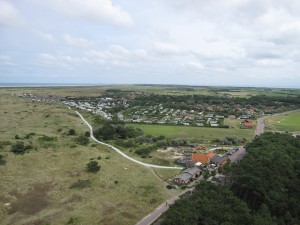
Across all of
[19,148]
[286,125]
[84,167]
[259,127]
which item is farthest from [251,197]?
[286,125]

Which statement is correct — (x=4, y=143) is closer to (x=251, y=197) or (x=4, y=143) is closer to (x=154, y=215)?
(x=154, y=215)

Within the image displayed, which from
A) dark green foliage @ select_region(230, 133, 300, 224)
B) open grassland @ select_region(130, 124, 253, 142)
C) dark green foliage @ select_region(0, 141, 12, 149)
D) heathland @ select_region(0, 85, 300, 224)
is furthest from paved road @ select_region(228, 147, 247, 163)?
dark green foliage @ select_region(0, 141, 12, 149)

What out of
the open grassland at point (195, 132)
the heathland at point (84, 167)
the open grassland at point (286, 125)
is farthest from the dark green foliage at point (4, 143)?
the open grassland at point (286, 125)

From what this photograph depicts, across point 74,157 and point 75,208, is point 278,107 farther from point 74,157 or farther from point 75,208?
point 75,208

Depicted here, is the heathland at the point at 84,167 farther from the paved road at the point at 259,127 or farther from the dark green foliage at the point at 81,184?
the paved road at the point at 259,127

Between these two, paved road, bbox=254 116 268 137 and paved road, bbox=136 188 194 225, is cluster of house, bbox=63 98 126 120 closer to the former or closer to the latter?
paved road, bbox=254 116 268 137

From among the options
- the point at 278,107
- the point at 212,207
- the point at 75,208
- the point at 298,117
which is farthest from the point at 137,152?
the point at 278,107
